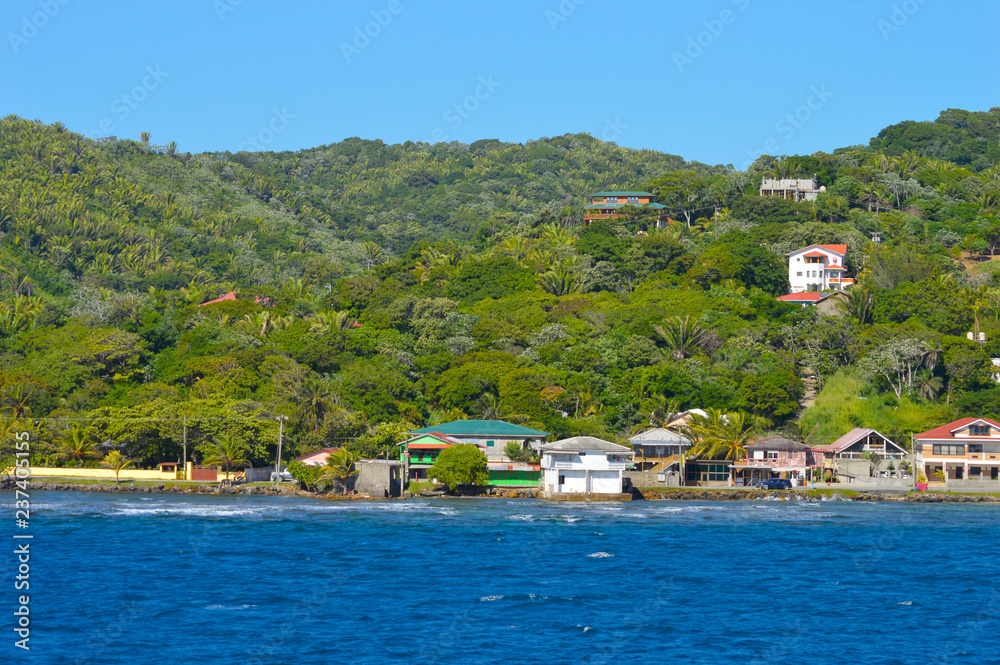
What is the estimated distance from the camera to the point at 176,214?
187375mm

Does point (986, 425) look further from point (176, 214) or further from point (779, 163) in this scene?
point (176, 214)

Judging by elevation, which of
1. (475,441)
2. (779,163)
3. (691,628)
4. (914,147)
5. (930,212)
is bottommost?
(691,628)

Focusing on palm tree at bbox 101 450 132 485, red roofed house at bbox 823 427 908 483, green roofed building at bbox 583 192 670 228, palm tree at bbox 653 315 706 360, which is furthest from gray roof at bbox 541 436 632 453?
green roofed building at bbox 583 192 670 228

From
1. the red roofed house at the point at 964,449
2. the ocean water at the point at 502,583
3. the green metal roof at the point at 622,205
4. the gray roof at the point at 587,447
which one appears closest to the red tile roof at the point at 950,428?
the red roofed house at the point at 964,449

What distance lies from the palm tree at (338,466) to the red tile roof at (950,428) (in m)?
43.3

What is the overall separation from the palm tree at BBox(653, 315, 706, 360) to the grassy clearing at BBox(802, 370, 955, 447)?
12363 millimetres

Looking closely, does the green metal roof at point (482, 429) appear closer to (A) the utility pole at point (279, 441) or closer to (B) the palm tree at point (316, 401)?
(B) the palm tree at point (316, 401)

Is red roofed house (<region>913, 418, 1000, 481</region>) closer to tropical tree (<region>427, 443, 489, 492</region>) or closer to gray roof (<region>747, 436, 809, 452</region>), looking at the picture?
gray roof (<region>747, 436, 809, 452</region>)

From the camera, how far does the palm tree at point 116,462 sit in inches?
3049

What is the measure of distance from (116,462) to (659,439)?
4094 cm

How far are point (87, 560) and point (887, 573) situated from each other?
122 ft

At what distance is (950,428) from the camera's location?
3118 inches

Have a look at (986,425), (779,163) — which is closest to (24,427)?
(986,425)

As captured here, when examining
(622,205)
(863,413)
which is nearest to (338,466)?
(863,413)
